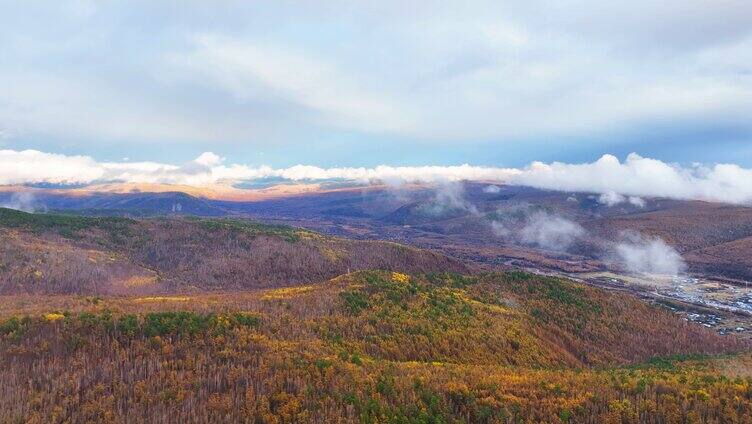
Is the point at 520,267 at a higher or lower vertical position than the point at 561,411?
lower

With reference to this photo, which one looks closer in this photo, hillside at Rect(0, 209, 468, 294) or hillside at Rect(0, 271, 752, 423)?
hillside at Rect(0, 271, 752, 423)

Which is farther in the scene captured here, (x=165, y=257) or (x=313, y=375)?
(x=165, y=257)

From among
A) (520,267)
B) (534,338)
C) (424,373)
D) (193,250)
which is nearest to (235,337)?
(424,373)

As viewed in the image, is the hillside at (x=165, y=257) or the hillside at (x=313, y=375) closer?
the hillside at (x=313, y=375)

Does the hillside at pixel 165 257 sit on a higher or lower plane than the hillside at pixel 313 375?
lower

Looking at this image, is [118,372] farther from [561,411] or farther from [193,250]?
[193,250]
